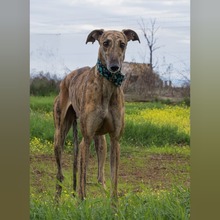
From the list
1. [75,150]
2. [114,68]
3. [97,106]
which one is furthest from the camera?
[75,150]

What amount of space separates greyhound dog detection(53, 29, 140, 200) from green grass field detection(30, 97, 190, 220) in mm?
32

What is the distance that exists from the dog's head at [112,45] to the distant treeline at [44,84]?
1.02 ft

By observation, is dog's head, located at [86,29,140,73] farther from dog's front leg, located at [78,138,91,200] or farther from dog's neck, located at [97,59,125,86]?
dog's front leg, located at [78,138,91,200]

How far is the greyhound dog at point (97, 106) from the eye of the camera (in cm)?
363

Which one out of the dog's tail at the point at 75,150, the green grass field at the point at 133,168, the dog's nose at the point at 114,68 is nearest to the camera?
the dog's nose at the point at 114,68

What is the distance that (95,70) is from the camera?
147 inches

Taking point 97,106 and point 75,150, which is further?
point 75,150

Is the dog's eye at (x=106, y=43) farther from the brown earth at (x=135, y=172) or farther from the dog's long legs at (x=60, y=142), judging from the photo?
the brown earth at (x=135, y=172)

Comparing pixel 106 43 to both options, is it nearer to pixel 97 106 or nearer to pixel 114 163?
pixel 97 106

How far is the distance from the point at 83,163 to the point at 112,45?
2.06ft

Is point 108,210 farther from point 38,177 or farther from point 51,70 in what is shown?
point 51,70

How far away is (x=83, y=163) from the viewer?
3752mm

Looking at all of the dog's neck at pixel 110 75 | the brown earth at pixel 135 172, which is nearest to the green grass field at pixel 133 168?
the brown earth at pixel 135 172

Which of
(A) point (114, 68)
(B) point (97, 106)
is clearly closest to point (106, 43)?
(A) point (114, 68)
